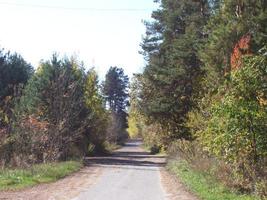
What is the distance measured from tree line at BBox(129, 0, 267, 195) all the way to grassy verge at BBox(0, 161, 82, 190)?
Answer: 274 inches

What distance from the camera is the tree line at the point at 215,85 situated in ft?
54.1

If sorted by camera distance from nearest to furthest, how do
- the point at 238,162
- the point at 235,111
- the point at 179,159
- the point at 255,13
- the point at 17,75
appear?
the point at 235,111, the point at 238,162, the point at 255,13, the point at 179,159, the point at 17,75

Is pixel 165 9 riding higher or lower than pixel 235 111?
higher

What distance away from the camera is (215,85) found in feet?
85.5

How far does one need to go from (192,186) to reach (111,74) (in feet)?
387

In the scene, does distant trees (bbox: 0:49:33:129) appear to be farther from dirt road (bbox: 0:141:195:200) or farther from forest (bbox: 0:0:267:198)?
dirt road (bbox: 0:141:195:200)

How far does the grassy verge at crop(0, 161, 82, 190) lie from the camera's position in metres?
21.7

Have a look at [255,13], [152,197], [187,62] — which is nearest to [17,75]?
[187,62]

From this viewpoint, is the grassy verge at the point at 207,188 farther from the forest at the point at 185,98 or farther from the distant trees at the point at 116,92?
the distant trees at the point at 116,92

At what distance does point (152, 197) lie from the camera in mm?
18297

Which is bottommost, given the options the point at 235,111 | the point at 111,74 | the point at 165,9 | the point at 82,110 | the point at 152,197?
the point at 152,197

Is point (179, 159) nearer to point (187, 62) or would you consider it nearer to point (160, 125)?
point (187, 62)

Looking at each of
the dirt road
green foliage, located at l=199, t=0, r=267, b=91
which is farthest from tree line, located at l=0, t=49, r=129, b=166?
green foliage, located at l=199, t=0, r=267, b=91

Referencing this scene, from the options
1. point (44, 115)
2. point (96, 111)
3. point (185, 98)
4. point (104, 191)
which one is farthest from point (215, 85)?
point (96, 111)
